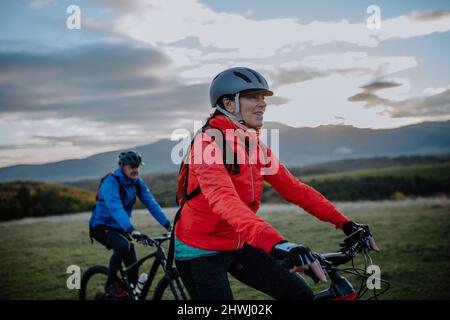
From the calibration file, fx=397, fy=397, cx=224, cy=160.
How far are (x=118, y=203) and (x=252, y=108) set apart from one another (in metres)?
3.22

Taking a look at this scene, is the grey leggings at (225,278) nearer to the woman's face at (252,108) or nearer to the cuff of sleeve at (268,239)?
the cuff of sleeve at (268,239)

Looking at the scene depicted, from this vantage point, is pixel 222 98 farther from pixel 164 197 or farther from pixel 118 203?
pixel 164 197

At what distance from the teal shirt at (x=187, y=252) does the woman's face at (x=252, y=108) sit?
42.7 inches

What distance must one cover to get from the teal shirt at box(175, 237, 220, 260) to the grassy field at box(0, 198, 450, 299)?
507 cm

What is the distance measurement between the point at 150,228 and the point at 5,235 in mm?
8383

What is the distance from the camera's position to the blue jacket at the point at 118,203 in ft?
18.8

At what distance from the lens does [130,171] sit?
19.8 ft

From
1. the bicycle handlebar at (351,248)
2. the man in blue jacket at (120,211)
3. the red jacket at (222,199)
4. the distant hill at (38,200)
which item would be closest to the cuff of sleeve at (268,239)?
the red jacket at (222,199)

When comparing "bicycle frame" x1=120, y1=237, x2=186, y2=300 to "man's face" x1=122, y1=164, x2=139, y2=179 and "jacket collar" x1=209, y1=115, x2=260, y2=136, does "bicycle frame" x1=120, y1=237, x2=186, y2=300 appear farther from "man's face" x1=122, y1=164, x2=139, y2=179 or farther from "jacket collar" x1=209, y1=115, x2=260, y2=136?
"jacket collar" x1=209, y1=115, x2=260, y2=136

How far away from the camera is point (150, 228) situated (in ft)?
63.6

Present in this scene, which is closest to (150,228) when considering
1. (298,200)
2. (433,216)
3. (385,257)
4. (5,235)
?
(5,235)

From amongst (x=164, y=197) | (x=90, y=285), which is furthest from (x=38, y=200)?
(x=90, y=285)

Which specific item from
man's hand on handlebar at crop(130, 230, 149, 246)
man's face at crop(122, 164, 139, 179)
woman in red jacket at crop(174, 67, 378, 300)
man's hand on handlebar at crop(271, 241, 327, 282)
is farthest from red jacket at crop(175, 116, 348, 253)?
man's face at crop(122, 164, 139, 179)
